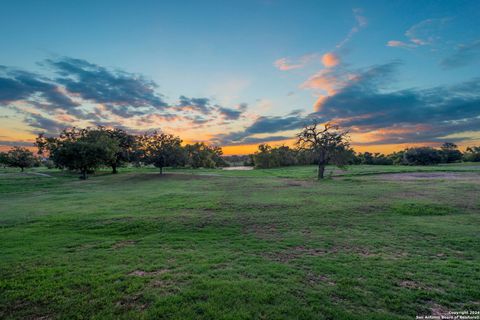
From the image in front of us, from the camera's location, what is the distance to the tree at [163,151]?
56.3 meters

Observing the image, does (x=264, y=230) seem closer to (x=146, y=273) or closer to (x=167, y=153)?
(x=146, y=273)

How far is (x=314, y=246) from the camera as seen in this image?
9562 millimetres

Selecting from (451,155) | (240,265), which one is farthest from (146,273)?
(451,155)

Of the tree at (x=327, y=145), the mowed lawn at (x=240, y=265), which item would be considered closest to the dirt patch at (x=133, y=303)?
the mowed lawn at (x=240, y=265)

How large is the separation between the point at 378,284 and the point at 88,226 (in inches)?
550

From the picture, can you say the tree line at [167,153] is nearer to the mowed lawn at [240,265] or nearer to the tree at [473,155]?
the tree at [473,155]

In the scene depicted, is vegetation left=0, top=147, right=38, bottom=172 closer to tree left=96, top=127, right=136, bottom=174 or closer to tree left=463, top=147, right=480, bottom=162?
tree left=96, top=127, right=136, bottom=174

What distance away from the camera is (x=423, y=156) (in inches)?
3319

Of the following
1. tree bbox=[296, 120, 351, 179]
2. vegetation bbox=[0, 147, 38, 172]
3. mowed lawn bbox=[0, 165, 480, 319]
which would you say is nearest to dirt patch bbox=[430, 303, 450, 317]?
mowed lawn bbox=[0, 165, 480, 319]

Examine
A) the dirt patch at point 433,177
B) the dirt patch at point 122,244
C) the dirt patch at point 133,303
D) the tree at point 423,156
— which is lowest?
the dirt patch at point 122,244

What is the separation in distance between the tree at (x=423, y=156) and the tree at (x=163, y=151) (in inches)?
3281

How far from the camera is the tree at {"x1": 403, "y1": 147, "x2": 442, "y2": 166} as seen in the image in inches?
3324

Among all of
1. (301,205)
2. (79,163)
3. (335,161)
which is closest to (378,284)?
(301,205)

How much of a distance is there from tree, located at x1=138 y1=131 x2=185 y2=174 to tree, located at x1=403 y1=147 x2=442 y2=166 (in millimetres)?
83350
